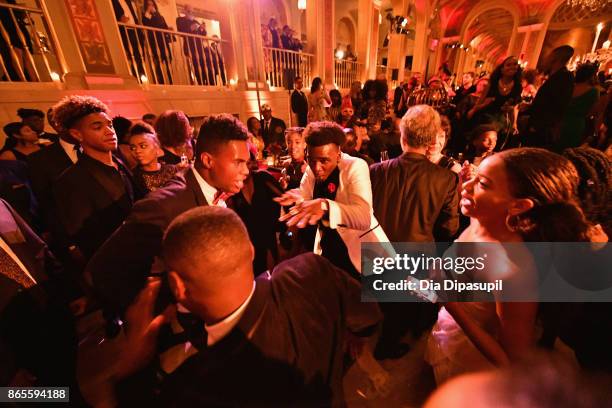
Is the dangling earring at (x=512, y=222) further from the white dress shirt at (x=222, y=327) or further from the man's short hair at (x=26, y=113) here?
the man's short hair at (x=26, y=113)

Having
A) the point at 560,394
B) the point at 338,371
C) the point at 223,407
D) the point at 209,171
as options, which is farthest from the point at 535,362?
the point at 209,171

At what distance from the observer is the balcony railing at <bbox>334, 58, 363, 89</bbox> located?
36.8 feet

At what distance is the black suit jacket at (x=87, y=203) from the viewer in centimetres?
182

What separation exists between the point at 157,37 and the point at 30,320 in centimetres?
734

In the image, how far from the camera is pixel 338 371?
3.39 ft

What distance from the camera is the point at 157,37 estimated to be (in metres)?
6.22

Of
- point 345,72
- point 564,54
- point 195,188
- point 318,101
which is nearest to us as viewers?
point 195,188

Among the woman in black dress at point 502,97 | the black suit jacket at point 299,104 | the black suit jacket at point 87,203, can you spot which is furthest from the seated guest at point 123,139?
the woman in black dress at point 502,97

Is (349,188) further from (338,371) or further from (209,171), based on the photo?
(338,371)

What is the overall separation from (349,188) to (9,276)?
6.76ft

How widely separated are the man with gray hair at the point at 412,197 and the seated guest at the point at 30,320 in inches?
86.8

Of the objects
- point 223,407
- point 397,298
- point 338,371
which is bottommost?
point 397,298

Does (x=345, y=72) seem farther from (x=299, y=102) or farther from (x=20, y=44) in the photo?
(x=20, y=44)

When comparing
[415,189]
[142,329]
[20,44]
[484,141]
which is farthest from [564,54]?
[20,44]
